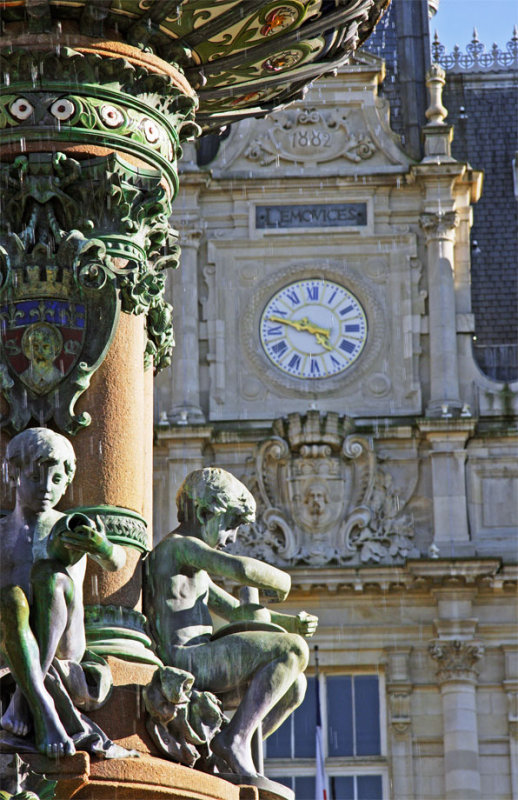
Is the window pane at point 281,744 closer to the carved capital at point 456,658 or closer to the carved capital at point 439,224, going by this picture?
the carved capital at point 456,658

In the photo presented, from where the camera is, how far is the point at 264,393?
94.1ft

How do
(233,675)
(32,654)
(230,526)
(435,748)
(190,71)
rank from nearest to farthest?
1. (32,654)
2. (233,675)
3. (230,526)
4. (190,71)
5. (435,748)

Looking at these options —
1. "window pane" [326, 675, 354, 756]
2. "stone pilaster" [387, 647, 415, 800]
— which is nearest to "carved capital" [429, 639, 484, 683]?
"stone pilaster" [387, 647, 415, 800]

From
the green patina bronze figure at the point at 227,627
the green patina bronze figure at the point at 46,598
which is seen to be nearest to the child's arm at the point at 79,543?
the green patina bronze figure at the point at 46,598

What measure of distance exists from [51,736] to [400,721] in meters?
20.4

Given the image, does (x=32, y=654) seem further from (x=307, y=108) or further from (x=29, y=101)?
(x=307, y=108)

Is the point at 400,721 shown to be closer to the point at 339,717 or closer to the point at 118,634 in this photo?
the point at 339,717

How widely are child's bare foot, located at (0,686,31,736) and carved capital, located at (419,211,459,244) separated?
877 inches

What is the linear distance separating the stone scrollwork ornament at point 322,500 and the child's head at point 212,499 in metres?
19.3

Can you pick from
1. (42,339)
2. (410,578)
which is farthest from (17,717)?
(410,578)

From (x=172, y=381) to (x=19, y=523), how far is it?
21.1 meters

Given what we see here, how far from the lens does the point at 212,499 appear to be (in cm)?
823

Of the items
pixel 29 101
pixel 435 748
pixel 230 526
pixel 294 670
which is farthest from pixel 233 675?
pixel 435 748

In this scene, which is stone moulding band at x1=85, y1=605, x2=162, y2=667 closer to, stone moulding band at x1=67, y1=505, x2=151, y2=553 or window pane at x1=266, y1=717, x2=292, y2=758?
stone moulding band at x1=67, y1=505, x2=151, y2=553
